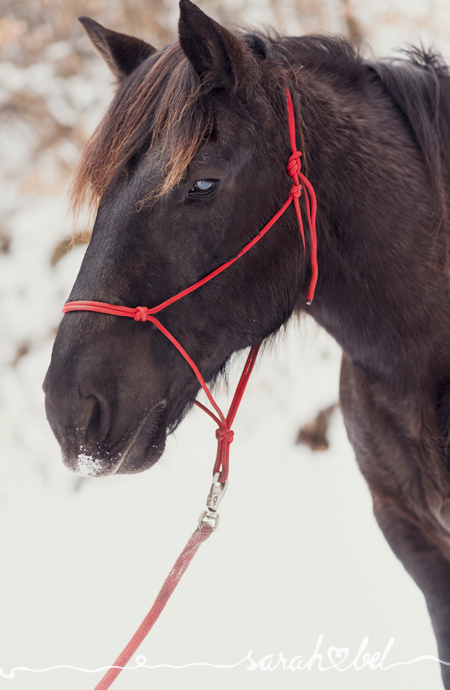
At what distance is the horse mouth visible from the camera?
1062 millimetres

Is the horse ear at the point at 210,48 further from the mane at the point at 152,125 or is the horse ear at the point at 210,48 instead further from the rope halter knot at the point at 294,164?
the rope halter knot at the point at 294,164

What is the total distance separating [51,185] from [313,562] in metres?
3.17

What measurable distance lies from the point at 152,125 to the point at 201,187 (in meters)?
0.17

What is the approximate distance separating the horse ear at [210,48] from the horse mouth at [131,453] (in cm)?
68

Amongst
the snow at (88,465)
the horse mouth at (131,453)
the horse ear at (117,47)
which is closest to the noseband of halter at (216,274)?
the horse mouth at (131,453)

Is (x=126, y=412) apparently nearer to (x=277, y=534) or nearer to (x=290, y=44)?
(x=290, y=44)

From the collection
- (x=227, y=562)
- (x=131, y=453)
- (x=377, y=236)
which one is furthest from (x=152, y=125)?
(x=227, y=562)

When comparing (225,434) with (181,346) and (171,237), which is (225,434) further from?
(171,237)

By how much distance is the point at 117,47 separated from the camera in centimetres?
144

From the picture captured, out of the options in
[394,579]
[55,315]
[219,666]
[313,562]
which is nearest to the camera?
[219,666]

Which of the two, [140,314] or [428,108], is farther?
[428,108]

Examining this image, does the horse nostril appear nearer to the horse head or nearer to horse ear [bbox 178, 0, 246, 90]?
the horse head

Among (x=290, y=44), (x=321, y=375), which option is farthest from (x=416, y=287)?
(x=321, y=375)

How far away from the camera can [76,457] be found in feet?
3.48
